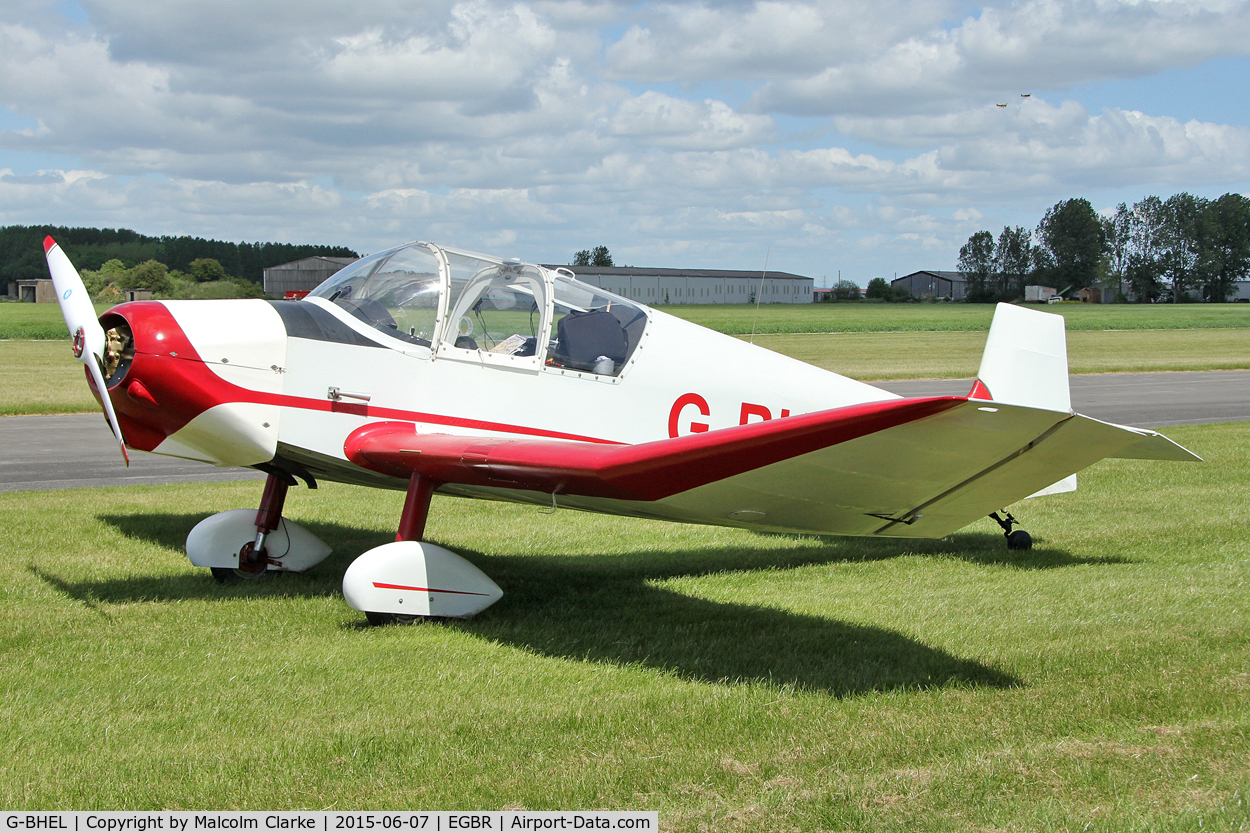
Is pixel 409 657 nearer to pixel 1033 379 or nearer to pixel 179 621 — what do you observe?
pixel 179 621

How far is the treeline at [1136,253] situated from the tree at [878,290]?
10.6m

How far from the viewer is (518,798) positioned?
11.7 ft

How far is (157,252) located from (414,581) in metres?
89.6

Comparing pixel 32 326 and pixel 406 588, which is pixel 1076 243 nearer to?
pixel 32 326

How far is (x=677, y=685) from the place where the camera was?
15.8 ft

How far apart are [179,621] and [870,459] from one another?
4158 millimetres

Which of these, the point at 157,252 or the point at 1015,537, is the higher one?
the point at 157,252

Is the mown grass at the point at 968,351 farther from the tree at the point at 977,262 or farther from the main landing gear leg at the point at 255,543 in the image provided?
the tree at the point at 977,262

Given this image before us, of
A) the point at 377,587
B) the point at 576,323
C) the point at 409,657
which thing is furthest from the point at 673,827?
the point at 576,323

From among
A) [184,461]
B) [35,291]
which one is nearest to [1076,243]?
[35,291]

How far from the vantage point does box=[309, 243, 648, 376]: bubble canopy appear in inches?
246

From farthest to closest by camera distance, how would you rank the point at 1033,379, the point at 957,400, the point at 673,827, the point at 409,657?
the point at 1033,379 < the point at 409,657 < the point at 957,400 < the point at 673,827

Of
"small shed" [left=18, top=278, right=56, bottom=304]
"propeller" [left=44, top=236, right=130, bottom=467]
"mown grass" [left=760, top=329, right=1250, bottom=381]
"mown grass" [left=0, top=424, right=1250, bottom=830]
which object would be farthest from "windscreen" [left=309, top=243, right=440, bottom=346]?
"small shed" [left=18, top=278, right=56, bottom=304]

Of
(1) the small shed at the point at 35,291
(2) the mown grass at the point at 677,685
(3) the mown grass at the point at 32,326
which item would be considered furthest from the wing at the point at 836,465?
(1) the small shed at the point at 35,291
